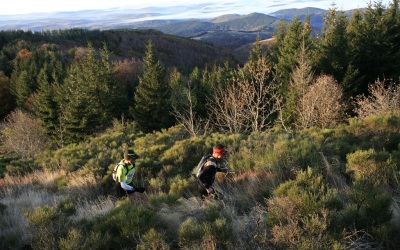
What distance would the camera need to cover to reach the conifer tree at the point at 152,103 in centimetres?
2983

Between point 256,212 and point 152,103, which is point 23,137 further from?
point 256,212

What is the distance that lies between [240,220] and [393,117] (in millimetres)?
6740

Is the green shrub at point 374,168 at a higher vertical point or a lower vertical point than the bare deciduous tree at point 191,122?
higher

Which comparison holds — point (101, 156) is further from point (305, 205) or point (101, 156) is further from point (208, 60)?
point (208, 60)

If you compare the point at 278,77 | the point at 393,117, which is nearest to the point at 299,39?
the point at 278,77

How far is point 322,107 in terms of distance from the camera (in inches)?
683

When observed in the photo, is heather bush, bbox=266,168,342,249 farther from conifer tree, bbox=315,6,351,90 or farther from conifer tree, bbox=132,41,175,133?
conifer tree, bbox=132,41,175,133

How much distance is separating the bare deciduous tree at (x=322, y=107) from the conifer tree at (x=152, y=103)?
1479 cm

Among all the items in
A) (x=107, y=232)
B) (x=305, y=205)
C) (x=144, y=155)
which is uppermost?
(x=305, y=205)

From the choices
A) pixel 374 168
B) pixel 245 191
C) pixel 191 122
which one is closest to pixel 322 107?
pixel 191 122

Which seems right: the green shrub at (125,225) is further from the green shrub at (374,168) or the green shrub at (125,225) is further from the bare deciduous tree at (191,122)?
the bare deciduous tree at (191,122)

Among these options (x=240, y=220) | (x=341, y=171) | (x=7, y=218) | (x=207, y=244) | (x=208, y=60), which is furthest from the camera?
(x=208, y=60)

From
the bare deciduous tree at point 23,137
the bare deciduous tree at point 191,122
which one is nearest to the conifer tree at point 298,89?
the bare deciduous tree at point 191,122

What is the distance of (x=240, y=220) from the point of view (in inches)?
161
